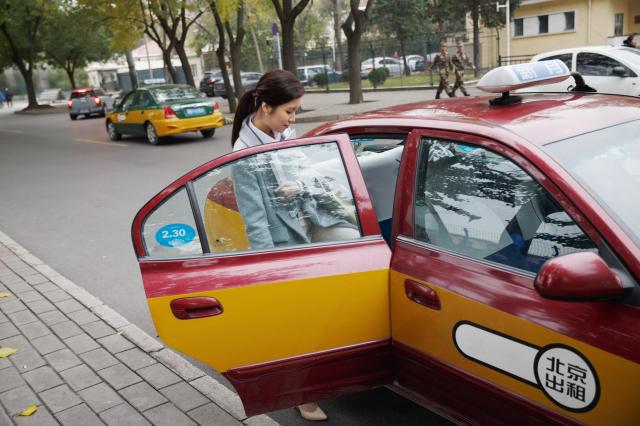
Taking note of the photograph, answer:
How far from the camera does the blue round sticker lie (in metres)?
2.83

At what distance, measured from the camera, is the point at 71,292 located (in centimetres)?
531

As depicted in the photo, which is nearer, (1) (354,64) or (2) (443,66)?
(2) (443,66)

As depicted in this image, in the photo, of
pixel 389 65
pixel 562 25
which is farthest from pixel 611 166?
pixel 562 25

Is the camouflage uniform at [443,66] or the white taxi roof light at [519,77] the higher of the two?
the white taxi roof light at [519,77]

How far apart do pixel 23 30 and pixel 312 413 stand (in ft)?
152

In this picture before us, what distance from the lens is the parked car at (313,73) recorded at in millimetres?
37384

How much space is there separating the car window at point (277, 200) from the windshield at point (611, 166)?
0.95 m

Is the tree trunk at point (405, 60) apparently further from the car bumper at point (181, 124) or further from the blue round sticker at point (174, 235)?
the blue round sticker at point (174, 235)

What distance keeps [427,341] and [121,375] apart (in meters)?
2.14

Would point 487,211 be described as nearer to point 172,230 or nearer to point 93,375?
point 172,230

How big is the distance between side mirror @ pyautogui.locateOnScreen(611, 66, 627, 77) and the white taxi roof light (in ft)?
35.2

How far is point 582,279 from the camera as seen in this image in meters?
1.83

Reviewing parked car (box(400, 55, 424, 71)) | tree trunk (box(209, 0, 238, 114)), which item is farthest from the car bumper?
parked car (box(400, 55, 424, 71))

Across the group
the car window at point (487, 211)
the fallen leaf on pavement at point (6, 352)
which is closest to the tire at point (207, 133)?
the fallen leaf on pavement at point (6, 352)
